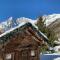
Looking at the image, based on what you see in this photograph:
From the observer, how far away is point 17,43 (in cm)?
937

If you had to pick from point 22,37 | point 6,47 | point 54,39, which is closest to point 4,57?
point 6,47

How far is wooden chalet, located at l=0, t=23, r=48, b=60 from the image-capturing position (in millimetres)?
8796

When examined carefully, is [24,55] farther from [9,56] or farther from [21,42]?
[9,56]

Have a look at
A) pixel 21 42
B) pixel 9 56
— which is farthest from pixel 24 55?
pixel 9 56

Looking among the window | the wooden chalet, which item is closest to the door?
the wooden chalet

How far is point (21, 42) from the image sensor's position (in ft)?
31.1

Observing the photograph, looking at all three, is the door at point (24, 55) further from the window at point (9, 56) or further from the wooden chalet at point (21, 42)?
the window at point (9, 56)

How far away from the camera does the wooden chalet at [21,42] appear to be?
8.80 m

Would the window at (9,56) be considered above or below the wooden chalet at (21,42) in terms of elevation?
below

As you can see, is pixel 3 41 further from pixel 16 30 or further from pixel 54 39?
pixel 54 39

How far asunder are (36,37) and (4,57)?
1.43 meters

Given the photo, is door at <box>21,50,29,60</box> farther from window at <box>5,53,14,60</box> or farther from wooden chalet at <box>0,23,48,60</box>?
window at <box>5,53,14,60</box>

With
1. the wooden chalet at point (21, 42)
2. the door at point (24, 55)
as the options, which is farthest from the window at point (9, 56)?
the door at point (24, 55)

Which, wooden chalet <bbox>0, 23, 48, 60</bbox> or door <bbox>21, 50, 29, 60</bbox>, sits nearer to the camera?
wooden chalet <bbox>0, 23, 48, 60</bbox>
